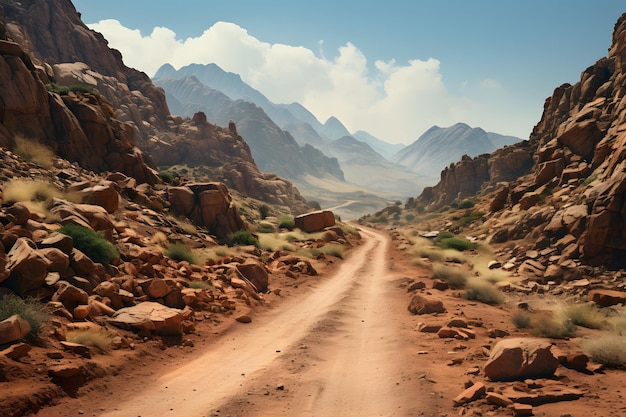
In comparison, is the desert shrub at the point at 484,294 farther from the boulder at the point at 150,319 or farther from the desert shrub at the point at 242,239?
the desert shrub at the point at 242,239

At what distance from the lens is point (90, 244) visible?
38.7 feet

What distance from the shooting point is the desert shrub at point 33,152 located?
759 inches

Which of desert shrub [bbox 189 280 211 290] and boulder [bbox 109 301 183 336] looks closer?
boulder [bbox 109 301 183 336]

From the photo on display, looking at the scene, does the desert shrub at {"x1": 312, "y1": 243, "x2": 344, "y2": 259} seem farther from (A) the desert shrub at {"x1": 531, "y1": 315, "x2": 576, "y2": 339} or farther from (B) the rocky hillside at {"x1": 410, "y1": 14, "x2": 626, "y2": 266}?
(A) the desert shrub at {"x1": 531, "y1": 315, "x2": 576, "y2": 339}

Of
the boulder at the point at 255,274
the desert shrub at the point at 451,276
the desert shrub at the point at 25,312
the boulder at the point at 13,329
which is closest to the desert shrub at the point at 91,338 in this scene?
the desert shrub at the point at 25,312

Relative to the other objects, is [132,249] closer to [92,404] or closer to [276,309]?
[276,309]

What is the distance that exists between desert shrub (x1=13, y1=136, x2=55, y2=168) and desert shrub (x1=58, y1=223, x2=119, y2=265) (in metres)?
9.85

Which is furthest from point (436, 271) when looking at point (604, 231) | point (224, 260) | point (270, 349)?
point (270, 349)

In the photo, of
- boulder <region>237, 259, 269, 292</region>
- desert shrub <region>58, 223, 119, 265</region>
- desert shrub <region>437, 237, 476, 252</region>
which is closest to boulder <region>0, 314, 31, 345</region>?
desert shrub <region>58, 223, 119, 265</region>

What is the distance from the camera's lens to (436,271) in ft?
68.0

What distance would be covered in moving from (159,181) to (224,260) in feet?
42.7

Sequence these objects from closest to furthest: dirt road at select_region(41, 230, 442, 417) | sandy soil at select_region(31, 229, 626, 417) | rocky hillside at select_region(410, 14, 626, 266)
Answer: sandy soil at select_region(31, 229, 626, 417)
dirt road at select_region(41, 230, 442, 417)
rocky hillside at select_region(410, 14, 626, 266)

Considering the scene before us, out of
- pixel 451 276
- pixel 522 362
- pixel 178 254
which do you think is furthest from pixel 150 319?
pixel 451 276

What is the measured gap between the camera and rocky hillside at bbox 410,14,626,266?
17953 mm
